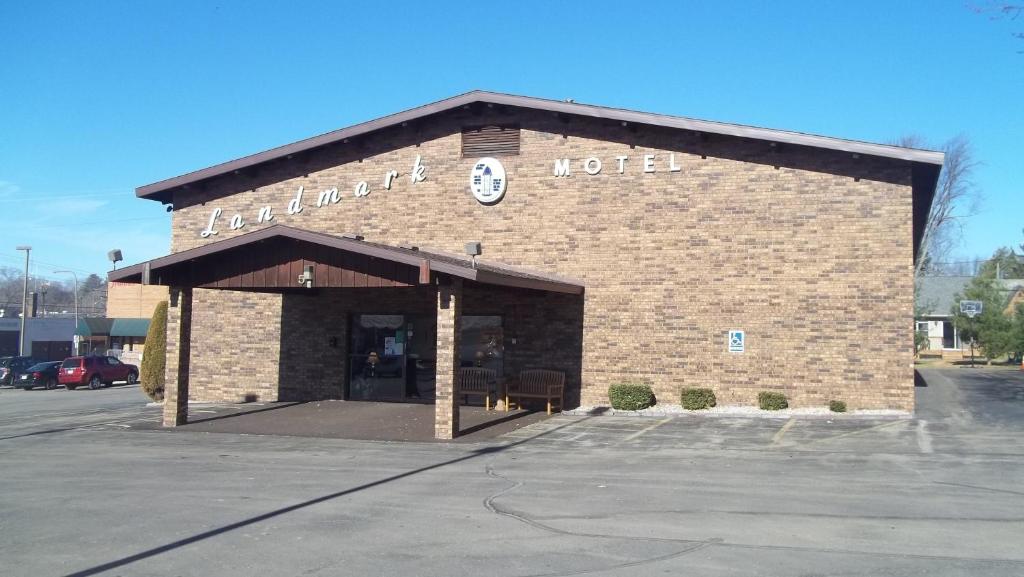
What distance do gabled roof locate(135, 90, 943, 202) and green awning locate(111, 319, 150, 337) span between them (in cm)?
3053

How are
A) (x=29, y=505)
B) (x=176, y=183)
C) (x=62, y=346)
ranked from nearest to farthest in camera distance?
(x=29, y=505) → (x=176, y=183) → (x=62, y=346)

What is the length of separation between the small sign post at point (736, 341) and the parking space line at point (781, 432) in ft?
6.29

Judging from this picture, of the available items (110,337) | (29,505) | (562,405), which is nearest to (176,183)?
(562,405)

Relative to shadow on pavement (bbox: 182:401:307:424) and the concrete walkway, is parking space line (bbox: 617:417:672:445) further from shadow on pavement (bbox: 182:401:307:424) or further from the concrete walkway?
shadow on pavement (bbox: 182:401:307:424)

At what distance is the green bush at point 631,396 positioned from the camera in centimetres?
1880

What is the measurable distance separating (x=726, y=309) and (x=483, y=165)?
689 cm

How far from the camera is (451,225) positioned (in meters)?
21.1

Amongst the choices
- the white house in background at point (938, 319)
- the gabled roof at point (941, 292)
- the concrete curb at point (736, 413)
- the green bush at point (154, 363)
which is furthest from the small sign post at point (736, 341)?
the gabled roof at point (941, 292)

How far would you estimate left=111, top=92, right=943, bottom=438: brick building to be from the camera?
57.5 feet

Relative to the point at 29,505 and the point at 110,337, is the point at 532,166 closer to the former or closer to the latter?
the point at 29,505

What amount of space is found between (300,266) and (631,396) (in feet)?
25.8

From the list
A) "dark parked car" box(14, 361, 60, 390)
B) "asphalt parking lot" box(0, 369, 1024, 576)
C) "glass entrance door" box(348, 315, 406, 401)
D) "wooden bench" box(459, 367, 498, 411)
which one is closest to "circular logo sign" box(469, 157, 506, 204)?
"glass entrance door" box(348, 315, 406, 401)

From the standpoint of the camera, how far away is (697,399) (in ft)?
60.8

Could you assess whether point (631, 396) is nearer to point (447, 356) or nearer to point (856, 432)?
point (856, 432)
